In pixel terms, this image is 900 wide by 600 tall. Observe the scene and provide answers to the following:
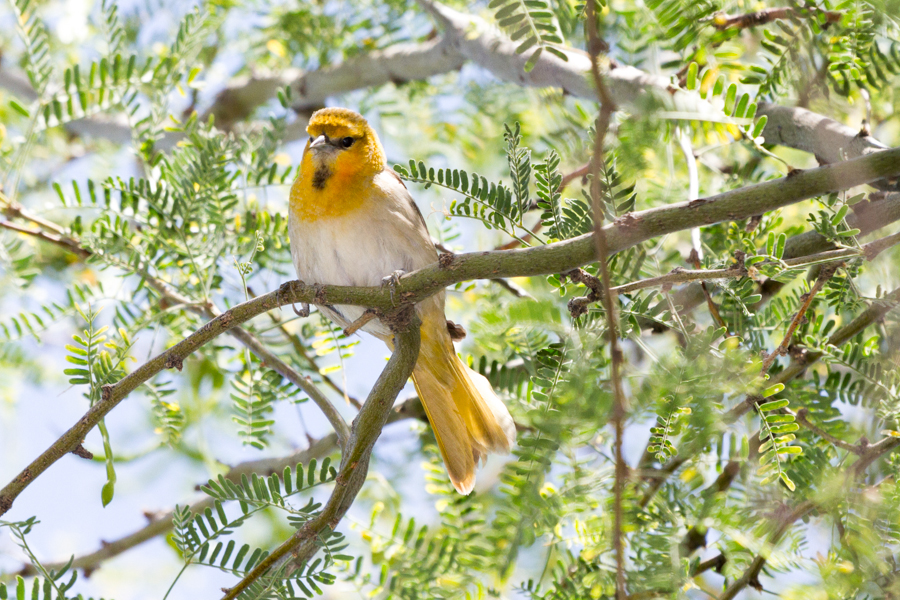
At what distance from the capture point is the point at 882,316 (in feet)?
8.20

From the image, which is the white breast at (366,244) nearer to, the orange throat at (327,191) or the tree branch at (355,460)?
the orange throat at (327,191)

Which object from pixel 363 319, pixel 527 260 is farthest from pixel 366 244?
pixel 527 260

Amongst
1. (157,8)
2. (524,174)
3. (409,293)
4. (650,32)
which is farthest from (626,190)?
(157,8)

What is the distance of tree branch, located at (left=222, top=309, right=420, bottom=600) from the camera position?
80.2 inches

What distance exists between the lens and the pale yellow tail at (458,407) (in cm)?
303

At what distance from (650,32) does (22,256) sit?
3.11 metres

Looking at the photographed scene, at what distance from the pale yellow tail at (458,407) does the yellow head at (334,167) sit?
0.66 meters

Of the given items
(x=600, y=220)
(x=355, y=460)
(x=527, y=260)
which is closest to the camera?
(x=600, y=220)

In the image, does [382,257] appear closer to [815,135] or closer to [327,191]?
[327,191]

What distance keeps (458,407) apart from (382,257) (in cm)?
71

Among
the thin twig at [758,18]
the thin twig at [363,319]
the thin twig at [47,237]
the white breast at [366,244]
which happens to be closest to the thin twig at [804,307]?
the thin twig at [758,18]

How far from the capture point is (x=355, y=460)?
2.16 m

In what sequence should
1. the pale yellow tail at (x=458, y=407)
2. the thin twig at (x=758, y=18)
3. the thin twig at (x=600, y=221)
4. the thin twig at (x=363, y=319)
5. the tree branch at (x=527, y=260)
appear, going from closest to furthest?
the thin twig at (x=600, y=221), the tree branch at (x=527, y=260), the thin twig at (x=363, y=319), the thin twig at (x=758, y=18), the pale yellow tail at (x=458, y=407)

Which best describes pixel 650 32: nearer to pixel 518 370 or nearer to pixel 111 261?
pixel 518 370
